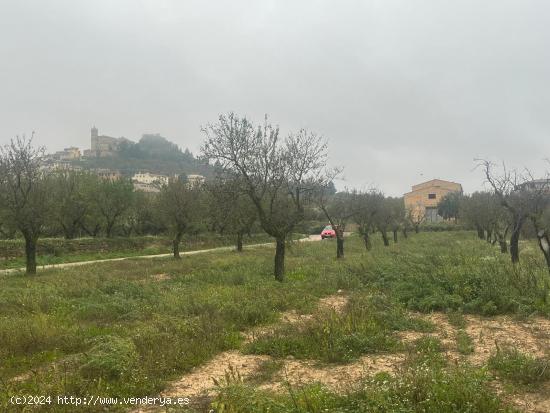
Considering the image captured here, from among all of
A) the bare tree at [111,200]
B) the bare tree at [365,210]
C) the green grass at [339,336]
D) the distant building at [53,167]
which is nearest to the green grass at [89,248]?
the bare tree at [111,200]

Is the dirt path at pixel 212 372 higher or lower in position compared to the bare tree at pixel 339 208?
lower

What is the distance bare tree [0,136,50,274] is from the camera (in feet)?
65.6

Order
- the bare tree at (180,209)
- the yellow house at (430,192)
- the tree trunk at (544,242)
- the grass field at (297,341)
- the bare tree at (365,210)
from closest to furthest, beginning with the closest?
the grass field at (297,341), the tree trunk at (544,242), the bare tree at (180,209), the bare tree at (365,210), the yellow house at (430,192)

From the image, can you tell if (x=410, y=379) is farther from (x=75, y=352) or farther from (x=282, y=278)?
(x=282, y=278)

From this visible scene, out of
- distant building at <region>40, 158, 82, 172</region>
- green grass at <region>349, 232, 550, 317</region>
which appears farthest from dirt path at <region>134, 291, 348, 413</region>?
distant building at <region>40, 158, 82, 172</region>

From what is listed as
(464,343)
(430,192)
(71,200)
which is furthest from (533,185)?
(430,192)

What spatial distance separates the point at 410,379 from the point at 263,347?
3.35m

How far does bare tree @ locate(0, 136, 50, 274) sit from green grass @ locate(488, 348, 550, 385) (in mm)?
19899

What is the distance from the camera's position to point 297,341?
27.9ft

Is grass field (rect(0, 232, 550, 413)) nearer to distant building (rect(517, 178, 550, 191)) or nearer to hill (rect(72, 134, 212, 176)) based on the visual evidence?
distant building (rect(517, 178, 550, 191))

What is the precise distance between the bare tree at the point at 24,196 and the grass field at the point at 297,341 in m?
5.72

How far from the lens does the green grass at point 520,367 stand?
6402 mm

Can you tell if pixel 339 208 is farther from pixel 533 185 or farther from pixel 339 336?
pixel 339 336

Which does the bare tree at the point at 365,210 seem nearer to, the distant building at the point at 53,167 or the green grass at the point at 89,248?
the green grass at the point at 89,248
